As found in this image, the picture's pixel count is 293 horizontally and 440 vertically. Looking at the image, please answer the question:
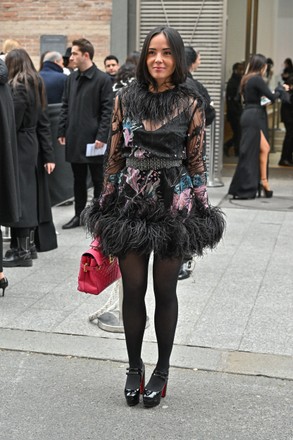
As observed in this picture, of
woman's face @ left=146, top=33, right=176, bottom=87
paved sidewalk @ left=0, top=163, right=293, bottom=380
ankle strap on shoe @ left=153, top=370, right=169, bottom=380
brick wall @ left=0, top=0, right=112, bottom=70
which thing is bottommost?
paved sidewalk @ left=0, top=163, right=293, bottom=380

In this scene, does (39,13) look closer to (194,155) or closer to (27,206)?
(27,206)

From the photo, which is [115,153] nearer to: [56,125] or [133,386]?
[133,386]

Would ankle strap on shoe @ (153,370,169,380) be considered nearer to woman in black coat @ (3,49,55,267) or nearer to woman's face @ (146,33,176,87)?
woman's face @ (146,33,176,87)

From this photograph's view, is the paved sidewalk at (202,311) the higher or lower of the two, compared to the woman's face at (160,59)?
lower

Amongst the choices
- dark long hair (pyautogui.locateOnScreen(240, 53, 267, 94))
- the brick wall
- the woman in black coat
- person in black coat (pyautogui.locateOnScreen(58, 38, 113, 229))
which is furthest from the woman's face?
the brick wall

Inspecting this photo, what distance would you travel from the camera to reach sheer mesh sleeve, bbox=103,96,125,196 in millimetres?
4418

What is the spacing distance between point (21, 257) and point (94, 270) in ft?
9.33

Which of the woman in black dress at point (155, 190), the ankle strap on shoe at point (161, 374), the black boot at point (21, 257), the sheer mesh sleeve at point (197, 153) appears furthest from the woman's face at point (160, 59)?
the black boot at point (21, 257)

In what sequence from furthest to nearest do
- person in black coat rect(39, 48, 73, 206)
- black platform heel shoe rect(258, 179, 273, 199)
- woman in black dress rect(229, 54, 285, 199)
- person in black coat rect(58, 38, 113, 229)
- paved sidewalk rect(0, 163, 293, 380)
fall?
black platform heel shoe rect(258, 179, 273, 199)
woman in black dress rect(229, 54, 285, 199)
person in black coat rect(39, 48, 73, 206)
person in black coat rect(58, 38, 113, 229)
paved sidewalk rect(0, 163, 293, 380)

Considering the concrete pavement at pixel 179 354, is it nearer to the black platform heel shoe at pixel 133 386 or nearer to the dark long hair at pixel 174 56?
the black platform heel shoe at pixel 133 386

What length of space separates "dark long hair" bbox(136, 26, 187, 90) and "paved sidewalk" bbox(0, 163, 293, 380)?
1.80 meters

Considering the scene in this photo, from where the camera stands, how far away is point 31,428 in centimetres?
416

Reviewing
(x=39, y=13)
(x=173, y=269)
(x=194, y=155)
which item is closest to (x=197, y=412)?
(x=173, y=269)

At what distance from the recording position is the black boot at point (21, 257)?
7.36 metres
